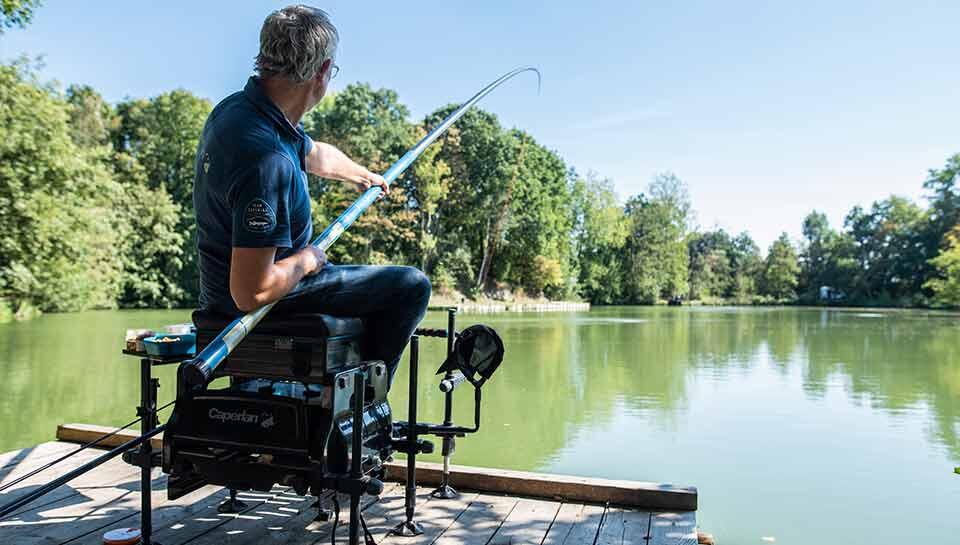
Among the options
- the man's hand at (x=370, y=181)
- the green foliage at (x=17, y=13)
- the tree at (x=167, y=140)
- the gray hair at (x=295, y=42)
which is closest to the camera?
the gray hair at (x=295, y=42)

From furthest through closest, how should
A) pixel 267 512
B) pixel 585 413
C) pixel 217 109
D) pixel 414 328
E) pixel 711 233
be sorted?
1. pixel 711 233
2. pixel 585 413
3. pixel 267 512
4. pixel 414 328
5. pixel 217 109

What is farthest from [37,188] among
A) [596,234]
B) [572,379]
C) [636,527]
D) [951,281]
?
[951,281]

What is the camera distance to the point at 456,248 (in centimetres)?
3181

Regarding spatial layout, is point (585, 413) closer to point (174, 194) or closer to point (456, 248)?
point (456, 248)

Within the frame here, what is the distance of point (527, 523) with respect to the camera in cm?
212

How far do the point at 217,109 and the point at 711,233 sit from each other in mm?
59167

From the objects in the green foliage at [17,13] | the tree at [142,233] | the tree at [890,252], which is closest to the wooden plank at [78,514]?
the green foliage at [17,13]

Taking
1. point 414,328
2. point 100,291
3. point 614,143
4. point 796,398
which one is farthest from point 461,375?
point 614,143

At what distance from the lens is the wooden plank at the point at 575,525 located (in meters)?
1.99

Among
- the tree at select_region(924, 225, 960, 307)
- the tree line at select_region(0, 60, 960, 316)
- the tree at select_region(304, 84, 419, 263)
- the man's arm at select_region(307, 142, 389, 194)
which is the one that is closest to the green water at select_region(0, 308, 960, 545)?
the man's arm at select_region(307, 142, 389, 194)

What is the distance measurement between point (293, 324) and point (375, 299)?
23 cm

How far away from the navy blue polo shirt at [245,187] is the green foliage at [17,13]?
9.75 metres

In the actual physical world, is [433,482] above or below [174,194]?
below

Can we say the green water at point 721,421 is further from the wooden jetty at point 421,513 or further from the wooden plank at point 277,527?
the wooden plank at point 277,527
